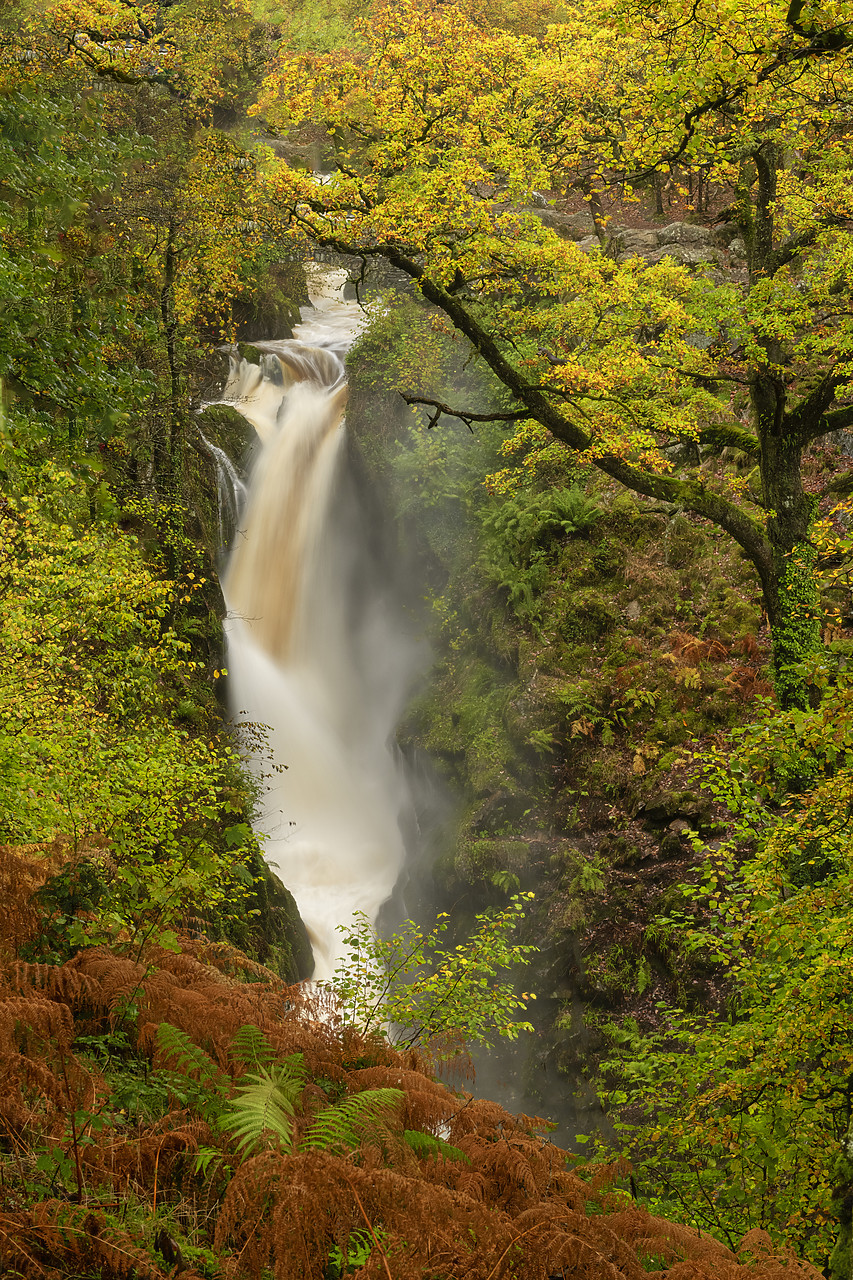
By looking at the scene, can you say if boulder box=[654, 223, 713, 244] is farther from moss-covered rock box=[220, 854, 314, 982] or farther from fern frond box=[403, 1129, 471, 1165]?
fern frond box=[403, 1129, 471, 1165]

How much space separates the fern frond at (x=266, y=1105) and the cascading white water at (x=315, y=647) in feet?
39.6

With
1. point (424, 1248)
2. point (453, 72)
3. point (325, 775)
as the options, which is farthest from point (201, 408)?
point (424, 1248)

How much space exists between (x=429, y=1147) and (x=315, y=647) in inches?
616

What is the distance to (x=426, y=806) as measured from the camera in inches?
645

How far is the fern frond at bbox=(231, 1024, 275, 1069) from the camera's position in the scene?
3936 mm

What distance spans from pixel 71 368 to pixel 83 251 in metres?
7.25

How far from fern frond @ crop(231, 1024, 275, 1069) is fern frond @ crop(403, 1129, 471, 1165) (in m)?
0.81

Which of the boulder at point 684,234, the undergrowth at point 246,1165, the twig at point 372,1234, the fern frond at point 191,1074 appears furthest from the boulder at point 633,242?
the twig at point 372,1234

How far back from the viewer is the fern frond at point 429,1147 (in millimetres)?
3682

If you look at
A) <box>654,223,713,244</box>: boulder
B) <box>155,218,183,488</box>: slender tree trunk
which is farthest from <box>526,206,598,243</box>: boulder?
<box>155,218,183,488</box>: slender tree trunk

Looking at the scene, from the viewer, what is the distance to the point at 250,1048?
402 cm

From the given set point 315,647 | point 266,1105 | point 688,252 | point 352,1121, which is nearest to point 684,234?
point 688,252

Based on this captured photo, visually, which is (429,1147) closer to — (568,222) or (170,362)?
(170,362)

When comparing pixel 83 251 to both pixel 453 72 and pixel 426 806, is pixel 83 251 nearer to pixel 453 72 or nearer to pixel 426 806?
pixel 453 72
